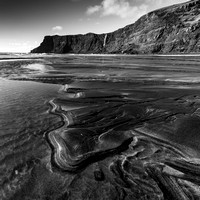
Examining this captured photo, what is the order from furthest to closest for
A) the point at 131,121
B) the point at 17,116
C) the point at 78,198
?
the point at 17,116
the point at 131,121
the point at 78,198

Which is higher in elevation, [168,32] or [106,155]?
[168,32]

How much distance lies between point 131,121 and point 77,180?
311cm

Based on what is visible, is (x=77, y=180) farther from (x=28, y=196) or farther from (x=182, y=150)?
(x=182, y=150)

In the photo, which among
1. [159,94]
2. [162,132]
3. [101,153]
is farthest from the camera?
[159,94]

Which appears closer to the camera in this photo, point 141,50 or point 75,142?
point 75,142

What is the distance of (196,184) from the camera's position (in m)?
2.83

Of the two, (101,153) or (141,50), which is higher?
(101,153)

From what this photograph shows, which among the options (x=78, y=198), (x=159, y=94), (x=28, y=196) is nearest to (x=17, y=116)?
(x=28, y=196)

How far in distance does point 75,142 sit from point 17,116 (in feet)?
11.0

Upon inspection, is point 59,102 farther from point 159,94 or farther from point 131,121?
point 159,94

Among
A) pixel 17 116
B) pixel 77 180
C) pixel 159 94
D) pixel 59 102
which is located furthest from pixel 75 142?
pixel 159 94

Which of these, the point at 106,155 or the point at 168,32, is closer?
the point at 106,155

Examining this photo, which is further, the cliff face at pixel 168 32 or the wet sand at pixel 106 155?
the cliff face at pixel 168 32

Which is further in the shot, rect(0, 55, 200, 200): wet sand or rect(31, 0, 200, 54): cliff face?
rect(31, 0, 200, 54): cliff face
